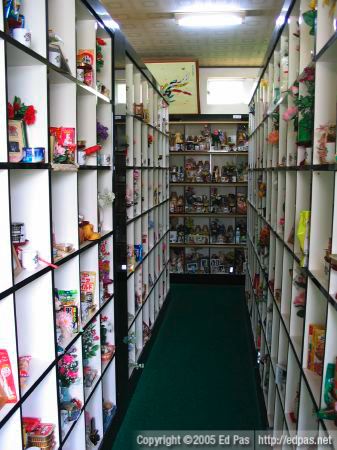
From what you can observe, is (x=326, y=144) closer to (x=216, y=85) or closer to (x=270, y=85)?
(x=270, y=85)

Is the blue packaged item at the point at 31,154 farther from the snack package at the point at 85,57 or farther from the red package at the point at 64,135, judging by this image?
the snack package at the point at 85,57

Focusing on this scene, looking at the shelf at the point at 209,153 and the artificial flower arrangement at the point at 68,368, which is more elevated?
the shelf at the point at 209,153

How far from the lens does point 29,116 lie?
5.76 feet

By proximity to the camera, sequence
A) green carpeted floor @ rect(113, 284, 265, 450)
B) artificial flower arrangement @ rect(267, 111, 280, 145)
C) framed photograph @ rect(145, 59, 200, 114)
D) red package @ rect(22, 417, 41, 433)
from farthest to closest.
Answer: framed photograph @ rect(145, 59, 200, 114) < green carpeted floor @ rect(113, 284, 265, 450) < artificial flower arrangement @ rect(267, 111, 280, 145) < red package @ rect(22, 417, 41, 433)

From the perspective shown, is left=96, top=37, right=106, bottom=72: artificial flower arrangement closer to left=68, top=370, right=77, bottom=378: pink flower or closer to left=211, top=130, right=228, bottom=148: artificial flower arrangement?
left=68, top=370, right=77, bottom=378: pink flower

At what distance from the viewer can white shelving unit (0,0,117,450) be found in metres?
1.54

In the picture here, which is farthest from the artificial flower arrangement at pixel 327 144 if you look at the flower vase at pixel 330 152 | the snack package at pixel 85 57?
the snack package at pixel 85 57

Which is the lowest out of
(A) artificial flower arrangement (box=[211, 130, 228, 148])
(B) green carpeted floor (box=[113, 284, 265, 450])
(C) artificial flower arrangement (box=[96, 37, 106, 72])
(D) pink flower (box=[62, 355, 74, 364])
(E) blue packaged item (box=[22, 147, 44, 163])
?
(B) green carpeted floor (box=[113, 284, 265, 450])

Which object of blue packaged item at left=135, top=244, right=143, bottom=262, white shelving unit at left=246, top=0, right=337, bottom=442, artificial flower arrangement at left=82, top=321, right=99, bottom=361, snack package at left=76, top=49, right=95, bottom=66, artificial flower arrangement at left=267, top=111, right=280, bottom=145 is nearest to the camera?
white shelving unit at left=246, top=0, right=337, bottom=442

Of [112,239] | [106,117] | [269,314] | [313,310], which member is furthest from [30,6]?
[269,314]

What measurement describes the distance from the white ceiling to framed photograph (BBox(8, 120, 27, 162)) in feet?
10.00

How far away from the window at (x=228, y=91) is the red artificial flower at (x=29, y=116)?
228 inches

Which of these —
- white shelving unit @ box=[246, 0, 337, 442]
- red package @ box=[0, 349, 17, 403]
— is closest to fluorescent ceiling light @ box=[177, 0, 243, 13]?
white shelving unit @ box=[246, 0, 337, 442]

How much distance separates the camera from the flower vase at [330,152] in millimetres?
1729
